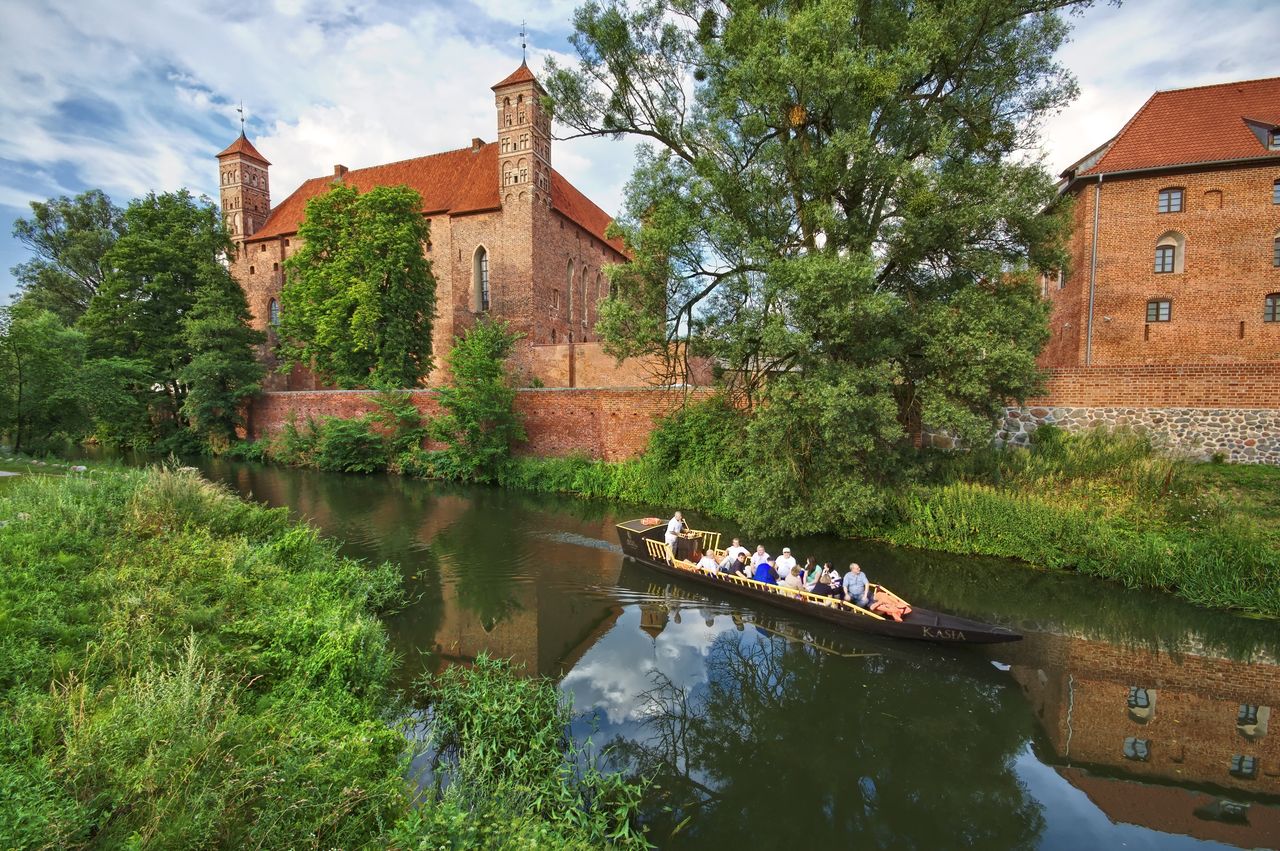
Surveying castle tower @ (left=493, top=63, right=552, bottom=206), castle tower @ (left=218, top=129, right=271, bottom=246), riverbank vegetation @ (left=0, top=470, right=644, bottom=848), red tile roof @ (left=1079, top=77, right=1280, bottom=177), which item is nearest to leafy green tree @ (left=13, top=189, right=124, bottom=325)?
castle tower @ (left=218, top=129, right=271, bottom=246)

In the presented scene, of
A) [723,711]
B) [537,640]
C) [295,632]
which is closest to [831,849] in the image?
[723,711]

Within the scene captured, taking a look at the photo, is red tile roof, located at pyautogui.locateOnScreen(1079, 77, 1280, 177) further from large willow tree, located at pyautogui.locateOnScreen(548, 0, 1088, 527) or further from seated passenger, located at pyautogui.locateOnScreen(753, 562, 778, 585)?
seated passenger, located at pyautogui.locateOnScreen(753, 562, 778, 585)

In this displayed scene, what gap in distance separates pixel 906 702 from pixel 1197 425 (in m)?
11.0

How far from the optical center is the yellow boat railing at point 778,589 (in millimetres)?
8094

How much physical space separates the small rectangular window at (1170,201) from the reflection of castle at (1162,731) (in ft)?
59.6

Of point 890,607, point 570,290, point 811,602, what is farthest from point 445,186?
point 890,607

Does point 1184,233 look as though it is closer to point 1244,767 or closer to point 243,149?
point 1244,767

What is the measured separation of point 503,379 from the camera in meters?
21.2

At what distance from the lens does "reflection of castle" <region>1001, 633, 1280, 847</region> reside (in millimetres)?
5047

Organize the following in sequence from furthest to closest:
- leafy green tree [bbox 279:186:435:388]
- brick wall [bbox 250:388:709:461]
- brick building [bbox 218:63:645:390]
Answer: brick building [bbox 218:63:645:390], leafy green tree [bbox 279:186:435:388], brick wall [bbox 250:388:709:461]

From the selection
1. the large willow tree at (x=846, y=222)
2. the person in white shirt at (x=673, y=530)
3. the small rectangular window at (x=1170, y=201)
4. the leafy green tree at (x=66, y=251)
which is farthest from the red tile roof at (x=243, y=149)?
the small rectangular window at (x=1170, y=201)

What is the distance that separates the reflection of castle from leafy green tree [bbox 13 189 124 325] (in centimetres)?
4387

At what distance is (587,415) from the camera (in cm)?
1988

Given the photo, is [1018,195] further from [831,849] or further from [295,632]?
[295,632]
